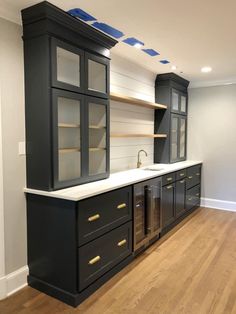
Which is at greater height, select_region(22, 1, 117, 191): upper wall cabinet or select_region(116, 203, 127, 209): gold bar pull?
select_region(22, 1, 117, 191): upper wall cabinet

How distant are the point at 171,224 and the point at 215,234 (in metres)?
0.63

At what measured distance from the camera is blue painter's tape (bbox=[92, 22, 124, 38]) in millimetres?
2529

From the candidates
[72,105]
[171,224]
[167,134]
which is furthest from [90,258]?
[167,134]

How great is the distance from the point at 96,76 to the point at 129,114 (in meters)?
1.15

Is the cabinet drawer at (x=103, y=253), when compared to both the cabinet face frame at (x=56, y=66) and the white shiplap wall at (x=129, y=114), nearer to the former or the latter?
the white shiplap wall at (x=129, y=114)

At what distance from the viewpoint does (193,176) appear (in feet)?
15.5

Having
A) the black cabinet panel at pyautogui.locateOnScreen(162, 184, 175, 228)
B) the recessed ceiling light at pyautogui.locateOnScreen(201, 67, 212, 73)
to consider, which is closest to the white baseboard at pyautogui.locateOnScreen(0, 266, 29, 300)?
the black cabinet panel at pyautogui.locateOnScreen(162, 184, 175, 228)

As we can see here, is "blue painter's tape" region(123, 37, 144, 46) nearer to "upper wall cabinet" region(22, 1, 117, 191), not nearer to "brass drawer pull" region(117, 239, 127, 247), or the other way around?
"upper wall cabinet" region(22, 1, 117, 191)

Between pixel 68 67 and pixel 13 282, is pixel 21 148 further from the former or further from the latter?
pixel 13 282


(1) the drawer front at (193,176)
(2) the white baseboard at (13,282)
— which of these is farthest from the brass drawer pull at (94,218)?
(1) the drawer front at (193,176)

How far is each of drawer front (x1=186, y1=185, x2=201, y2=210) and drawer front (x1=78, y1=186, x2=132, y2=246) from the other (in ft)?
6.55

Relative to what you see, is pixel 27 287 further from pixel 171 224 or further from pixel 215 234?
pixel 215 234

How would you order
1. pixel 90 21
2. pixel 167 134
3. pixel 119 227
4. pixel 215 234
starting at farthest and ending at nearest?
pixel 167 134, pixel 215 234, pixel 119 227, pixel 90 21

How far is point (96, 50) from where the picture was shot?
8.87 feet
